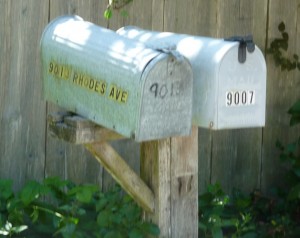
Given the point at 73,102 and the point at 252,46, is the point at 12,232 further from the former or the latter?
the point at 252,46

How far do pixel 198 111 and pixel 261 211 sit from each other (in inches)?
91.6

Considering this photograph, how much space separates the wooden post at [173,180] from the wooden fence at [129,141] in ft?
3.80

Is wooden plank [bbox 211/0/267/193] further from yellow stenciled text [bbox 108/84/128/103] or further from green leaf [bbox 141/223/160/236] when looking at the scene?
yellow stenciled text [bbox 108/84/128/103]

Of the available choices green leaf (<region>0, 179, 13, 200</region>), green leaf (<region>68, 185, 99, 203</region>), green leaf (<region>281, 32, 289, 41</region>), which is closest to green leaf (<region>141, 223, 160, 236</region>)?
green leaf (<region>68, 185, 99, 203</region>)

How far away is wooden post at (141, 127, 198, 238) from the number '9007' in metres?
0.38

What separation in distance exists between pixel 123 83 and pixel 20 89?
159 centimetres

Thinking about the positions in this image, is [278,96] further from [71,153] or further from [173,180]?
[173,180]

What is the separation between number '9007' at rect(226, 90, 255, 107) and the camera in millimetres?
3947

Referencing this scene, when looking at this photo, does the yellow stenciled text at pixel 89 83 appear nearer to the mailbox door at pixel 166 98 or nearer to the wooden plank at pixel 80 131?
the wooden plank at pixel 80 131

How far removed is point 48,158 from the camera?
5461 mm

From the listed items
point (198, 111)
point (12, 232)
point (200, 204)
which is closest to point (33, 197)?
point (12, 232)

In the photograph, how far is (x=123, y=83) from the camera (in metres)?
3.83

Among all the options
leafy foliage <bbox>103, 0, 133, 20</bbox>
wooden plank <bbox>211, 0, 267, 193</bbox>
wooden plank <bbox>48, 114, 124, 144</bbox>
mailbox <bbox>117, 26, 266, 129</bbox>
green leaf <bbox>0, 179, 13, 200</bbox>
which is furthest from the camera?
wooden plank <bbox>211, 0, 267, 193</bbox>

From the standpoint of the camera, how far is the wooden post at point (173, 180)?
169 inches
